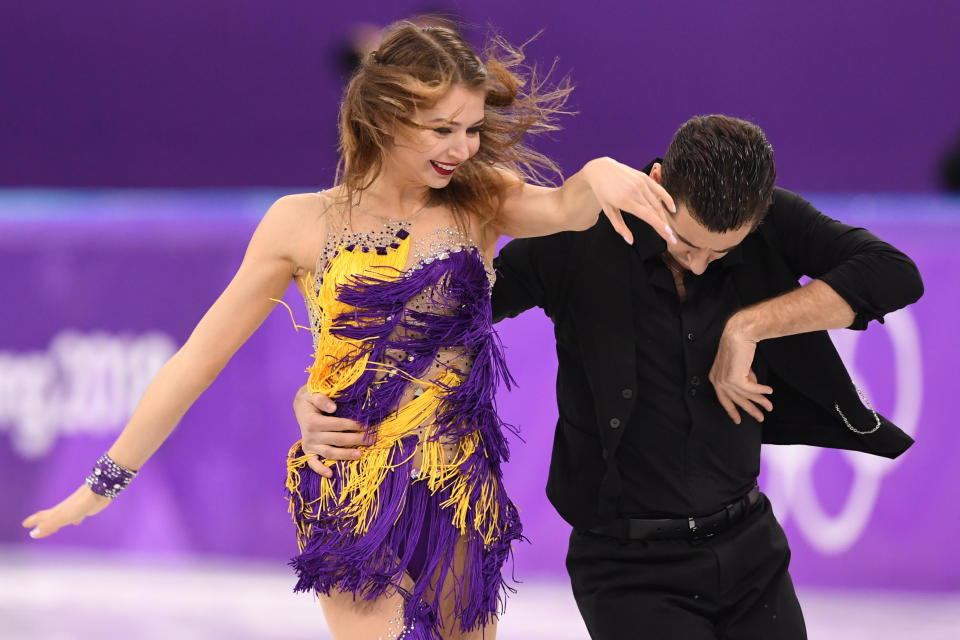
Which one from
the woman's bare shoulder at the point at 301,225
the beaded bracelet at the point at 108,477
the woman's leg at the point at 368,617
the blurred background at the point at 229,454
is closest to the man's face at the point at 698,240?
the woman's bare shoulder at the point at 301,225

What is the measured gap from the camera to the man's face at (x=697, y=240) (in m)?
2.25

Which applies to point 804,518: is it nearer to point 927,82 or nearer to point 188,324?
point 188,324

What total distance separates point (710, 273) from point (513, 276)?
401 millimetres

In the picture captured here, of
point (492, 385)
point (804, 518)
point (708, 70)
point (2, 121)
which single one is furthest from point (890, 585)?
point (2, 121)

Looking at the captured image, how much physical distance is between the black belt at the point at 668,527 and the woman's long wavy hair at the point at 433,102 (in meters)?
0.66

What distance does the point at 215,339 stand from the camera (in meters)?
2.31

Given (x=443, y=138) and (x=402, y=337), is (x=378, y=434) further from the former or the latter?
(x=443, y=138)

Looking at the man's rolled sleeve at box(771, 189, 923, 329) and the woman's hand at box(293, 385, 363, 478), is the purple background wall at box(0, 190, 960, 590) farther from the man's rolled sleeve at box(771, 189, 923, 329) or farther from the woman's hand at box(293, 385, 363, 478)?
the woman's hand at box(293, 385, 363, 478)

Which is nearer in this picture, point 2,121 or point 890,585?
point 890,585

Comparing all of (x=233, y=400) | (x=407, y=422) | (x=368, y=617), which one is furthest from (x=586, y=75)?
(x=368, y=617)

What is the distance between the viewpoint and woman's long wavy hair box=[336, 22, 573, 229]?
220cm

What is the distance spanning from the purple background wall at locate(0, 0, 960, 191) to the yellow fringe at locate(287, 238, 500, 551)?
3.89 metres

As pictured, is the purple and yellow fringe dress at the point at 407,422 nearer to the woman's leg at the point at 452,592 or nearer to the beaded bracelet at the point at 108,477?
the woman's leg at the point at 452,592

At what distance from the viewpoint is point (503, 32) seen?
20.5ft
